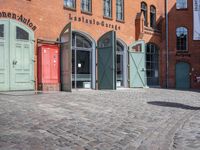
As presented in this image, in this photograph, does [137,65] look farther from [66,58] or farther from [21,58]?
[21,58]

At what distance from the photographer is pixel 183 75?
2848cm

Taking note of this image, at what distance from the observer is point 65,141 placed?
21.3 feet

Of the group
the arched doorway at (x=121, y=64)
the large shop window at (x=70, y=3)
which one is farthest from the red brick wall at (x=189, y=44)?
the large shop window at (x=70, y=3)

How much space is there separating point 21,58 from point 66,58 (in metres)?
2.48

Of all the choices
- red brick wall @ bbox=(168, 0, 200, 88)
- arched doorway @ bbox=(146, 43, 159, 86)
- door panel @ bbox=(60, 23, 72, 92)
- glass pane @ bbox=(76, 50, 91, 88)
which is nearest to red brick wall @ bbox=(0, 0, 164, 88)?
door panel @ bbox=(60, 23, 72, 92)

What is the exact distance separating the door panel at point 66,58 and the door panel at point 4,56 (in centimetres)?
314

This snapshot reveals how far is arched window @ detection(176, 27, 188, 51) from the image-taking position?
2864 centimetres

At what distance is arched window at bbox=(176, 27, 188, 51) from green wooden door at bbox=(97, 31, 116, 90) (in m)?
10.2

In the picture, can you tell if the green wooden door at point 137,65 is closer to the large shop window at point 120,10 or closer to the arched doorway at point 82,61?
the large shop window at point 120,10

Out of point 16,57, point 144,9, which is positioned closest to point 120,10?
point 144,9

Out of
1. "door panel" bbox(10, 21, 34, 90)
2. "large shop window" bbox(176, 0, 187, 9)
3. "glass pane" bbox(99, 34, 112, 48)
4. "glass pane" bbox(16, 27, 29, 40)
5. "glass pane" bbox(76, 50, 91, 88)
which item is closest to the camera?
"door panel" bbox(10, 21, 34, 90)

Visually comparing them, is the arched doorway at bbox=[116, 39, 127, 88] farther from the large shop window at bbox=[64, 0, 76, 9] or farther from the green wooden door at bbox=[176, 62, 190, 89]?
the green wooden door at bbox=[176, 62, 190, 89]

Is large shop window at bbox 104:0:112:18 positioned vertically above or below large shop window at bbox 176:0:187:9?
below

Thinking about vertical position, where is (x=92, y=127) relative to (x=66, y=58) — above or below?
below
